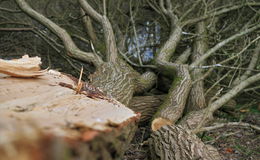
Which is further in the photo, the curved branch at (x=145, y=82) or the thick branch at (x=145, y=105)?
the curved branch at (x=145, y=82)

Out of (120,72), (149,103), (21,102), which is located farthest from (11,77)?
(149,103)

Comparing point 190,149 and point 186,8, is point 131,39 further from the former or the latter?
point 190,149

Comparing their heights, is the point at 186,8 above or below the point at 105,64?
above

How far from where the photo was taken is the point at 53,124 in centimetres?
81

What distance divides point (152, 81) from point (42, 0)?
8.83ft

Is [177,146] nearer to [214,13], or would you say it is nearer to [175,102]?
[175,102]

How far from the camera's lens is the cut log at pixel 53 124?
562mm

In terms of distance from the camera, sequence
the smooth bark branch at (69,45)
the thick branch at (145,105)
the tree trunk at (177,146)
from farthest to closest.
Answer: the smooth bark branch at (69,45) < the thick branch at (145,105) < the tree trunk at (177,146)

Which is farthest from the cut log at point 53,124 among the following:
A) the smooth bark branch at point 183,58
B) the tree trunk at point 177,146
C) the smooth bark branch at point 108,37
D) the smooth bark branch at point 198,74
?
the smooth bark branch at point 183,58

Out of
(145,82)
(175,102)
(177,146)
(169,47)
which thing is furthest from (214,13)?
(177,146)

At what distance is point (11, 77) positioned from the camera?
1601mm

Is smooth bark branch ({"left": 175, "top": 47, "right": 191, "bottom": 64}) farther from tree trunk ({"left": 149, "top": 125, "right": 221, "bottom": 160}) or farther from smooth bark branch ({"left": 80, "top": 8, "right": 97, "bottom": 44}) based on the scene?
tree trunk ({"left": 149, "top": 125, "right": 221, "bottom": 160})

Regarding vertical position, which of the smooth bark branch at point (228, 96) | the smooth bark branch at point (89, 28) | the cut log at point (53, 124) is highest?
the smooth bark branch at point (89, 28)

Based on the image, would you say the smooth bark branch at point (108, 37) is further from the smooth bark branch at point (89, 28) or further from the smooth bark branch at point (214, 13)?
the smooth bark branch at point (214, 13)
